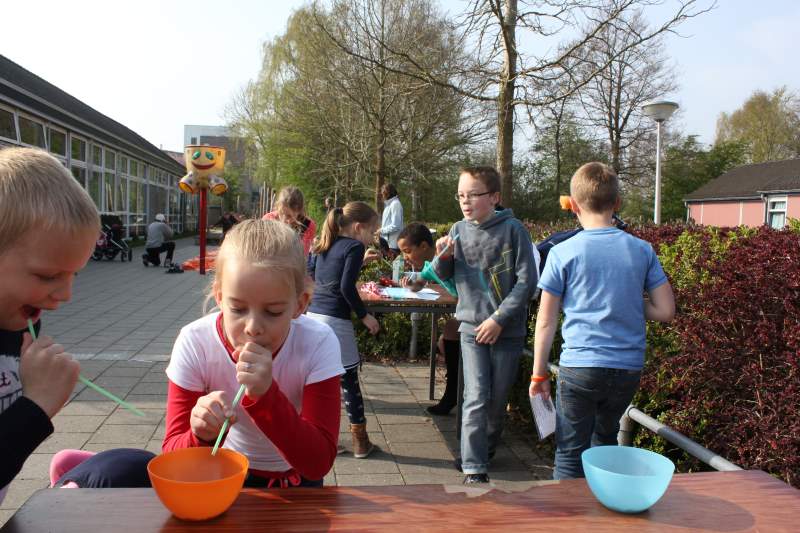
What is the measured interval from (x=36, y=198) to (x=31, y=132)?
1604 centimetres

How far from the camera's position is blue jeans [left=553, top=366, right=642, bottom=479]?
254 cm

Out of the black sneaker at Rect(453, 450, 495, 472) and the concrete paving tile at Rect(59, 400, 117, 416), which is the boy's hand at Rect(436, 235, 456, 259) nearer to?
the black sneaker at Rect(453, 450, 495, 472)

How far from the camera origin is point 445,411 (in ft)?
15.2

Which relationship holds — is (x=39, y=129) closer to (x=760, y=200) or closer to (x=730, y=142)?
(x=760, y=200)

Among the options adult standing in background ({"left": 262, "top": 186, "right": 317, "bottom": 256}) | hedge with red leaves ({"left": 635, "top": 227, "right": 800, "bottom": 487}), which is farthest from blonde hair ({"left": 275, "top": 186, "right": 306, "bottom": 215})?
hedge with red leaves ({"left": 635, "top": 227, "right": 800, "bottom": 487})

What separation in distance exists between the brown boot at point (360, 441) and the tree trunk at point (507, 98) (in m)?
4.88

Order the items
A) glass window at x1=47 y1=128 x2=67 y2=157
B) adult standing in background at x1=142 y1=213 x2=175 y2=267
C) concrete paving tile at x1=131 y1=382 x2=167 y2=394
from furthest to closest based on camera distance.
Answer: adult standing in background at x1=142 y1=213 x2=175 y2=267 < glass window at x1=47 y1=128 x2=67 y2=157 < concrete paving tile at x1=131 y1=382 x2=167 y2=394

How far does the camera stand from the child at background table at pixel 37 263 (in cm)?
109

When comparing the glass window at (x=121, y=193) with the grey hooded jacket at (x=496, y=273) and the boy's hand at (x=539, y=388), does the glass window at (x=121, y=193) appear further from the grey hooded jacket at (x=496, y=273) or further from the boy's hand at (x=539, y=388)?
the boy's hand at (x=539, y=388)

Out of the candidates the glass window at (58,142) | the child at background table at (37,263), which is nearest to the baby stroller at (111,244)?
the glass window at (58,142)

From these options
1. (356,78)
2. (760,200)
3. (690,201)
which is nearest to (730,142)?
(690,201)

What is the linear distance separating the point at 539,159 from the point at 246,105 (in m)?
15.5

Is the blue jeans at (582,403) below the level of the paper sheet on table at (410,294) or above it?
below

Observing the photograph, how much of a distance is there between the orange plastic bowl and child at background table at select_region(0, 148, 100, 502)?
0.23 m
